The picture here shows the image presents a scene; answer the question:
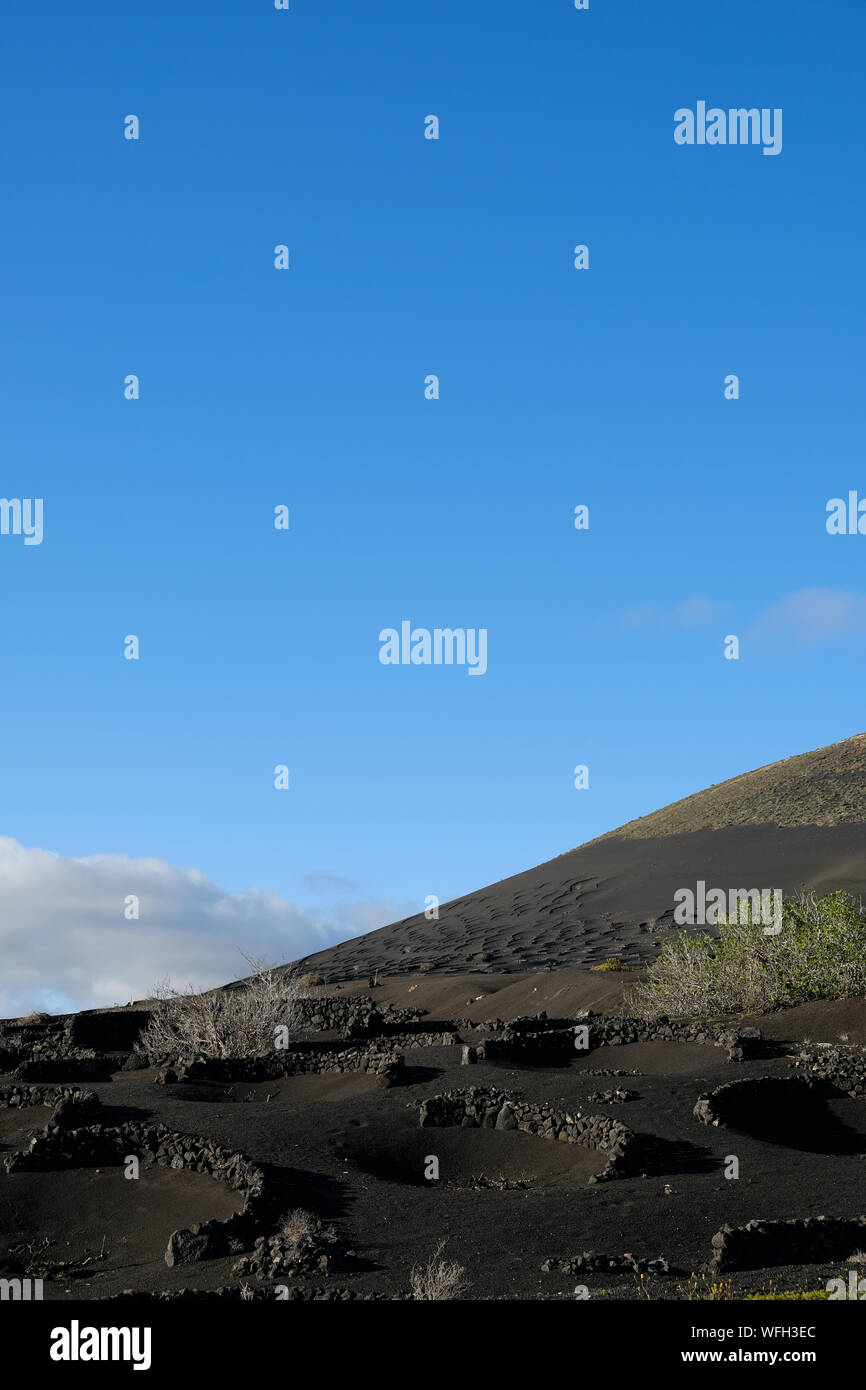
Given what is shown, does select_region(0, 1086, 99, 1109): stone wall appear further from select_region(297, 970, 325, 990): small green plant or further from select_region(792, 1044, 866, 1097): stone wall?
select_region(297, 970, 325, 990): small green plant

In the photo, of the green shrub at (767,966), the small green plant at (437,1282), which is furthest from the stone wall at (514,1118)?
the green shrub at (767,966)

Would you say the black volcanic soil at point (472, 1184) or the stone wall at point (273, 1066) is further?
the stone wall at point (273, 1066)

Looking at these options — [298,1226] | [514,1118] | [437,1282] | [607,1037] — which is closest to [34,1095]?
[514,1118]

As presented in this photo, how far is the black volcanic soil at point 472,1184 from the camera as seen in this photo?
11.8 m

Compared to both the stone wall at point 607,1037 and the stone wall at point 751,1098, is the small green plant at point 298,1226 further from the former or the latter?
the stone wall at point 607,1037

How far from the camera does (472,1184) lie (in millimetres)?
15797

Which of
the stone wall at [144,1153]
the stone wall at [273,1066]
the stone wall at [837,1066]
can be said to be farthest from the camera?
the stone wall at [273,1066]

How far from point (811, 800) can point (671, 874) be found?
11.5 meters

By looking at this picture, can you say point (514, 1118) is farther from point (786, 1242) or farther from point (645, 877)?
point (645, 877)

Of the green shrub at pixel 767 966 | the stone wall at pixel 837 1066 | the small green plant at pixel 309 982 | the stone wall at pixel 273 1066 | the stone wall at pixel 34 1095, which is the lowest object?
the stone wall at pixel 34 1095

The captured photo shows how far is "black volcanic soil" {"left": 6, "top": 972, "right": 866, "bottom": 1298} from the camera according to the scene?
464 inches

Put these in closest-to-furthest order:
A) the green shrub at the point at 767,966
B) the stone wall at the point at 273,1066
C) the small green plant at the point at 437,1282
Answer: the small green plant at the point at 437,1282 → the stone wall at the point at 273,1066 → the green shrub at the point at 767,966

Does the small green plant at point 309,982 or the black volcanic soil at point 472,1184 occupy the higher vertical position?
the small green plant at point 309,982
